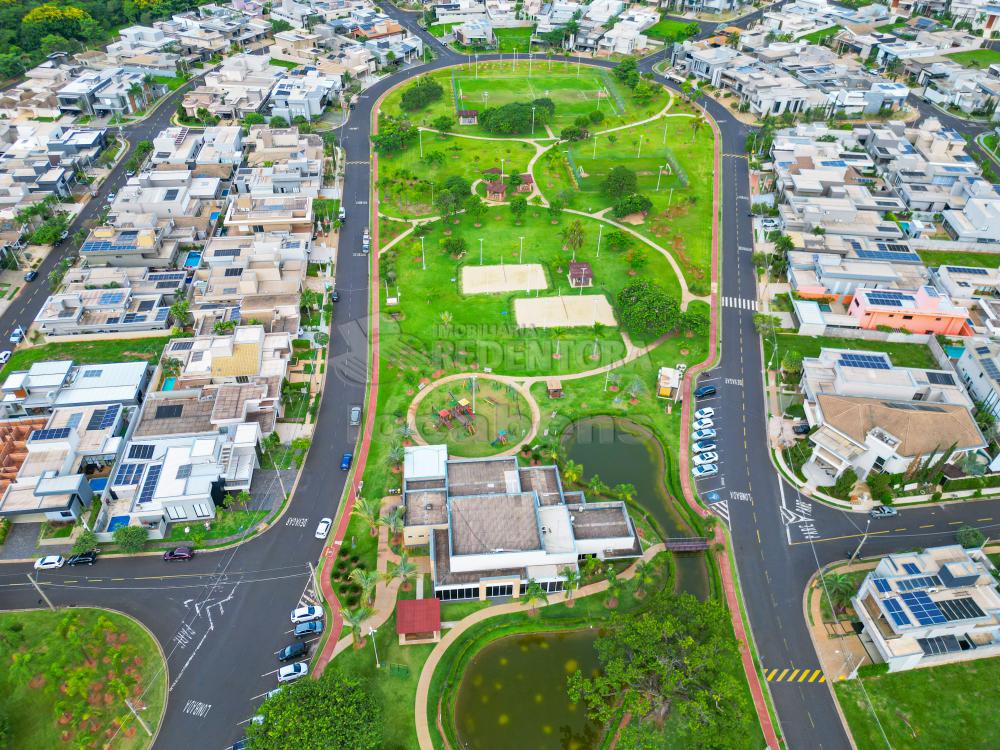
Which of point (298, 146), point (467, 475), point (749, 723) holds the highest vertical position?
point (298, 146)

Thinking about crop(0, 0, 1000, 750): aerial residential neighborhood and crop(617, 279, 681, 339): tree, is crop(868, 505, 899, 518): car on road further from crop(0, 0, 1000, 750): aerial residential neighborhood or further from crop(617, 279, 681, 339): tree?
crop(617, 279, 681, 339): tree

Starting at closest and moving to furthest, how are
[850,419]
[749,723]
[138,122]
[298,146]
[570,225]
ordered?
[749,723] → [850,419] → [570,225] → [298,146] → [138,122]

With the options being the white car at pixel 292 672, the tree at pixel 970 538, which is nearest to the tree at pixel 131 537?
the white car at pixel 292 672

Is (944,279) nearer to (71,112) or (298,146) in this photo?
(298,146)

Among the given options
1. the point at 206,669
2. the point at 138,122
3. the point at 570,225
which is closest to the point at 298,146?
the point at 138,122

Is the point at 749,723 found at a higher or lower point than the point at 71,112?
lower

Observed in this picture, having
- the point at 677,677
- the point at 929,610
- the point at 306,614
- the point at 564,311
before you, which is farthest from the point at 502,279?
the point at 929,610

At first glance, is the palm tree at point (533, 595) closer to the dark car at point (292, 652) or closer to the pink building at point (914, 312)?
the dark car at point (292, 652)
